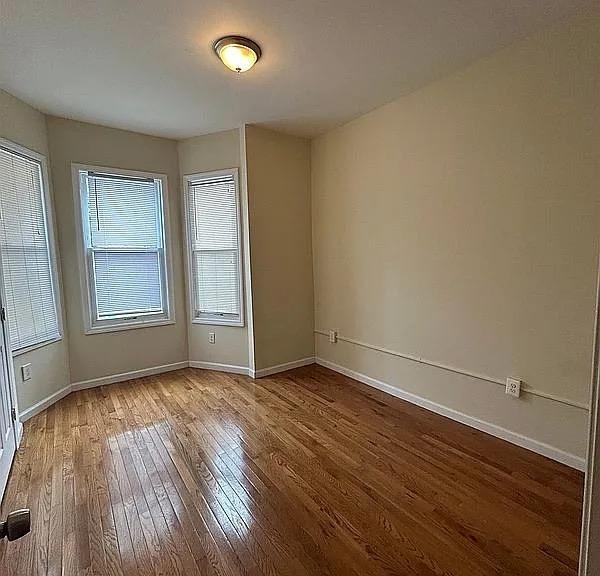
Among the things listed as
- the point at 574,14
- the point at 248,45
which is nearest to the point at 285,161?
the point at 248,45

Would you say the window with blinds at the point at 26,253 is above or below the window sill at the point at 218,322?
above

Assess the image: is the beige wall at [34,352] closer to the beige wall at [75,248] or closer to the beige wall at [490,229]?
the beige wall at [75,248]

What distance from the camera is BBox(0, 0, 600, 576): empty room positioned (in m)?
1.81

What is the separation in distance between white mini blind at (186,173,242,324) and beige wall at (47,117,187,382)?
19 cm

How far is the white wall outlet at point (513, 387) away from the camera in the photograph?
94.3 inches

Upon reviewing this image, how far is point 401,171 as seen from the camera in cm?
309

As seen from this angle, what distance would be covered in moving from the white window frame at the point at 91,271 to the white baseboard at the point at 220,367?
0.56m

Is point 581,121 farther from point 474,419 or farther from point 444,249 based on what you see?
point 474,419

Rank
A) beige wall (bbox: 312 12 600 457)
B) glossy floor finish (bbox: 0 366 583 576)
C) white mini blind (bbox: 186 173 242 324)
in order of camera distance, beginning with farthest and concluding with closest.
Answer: white mini blind (bbox: 186 173 242 324), beige wall (bbox: 312 12 600 457), glossy floor finish (bbox: 0 366 583 576)

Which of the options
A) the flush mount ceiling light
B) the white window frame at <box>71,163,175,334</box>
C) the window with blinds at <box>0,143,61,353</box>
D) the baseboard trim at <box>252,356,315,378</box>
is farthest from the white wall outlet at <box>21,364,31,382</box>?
the flush mount ceiling light

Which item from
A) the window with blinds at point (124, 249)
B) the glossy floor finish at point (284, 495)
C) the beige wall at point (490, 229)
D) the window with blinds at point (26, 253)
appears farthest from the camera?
the window with blinds at point (124, 249)

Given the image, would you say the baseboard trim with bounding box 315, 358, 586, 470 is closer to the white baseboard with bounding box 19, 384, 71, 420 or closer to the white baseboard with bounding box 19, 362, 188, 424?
the white baseboard with bounding box 19, 362, 188, 424

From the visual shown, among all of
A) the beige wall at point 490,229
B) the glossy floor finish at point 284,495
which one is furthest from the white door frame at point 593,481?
the beige wall at point 490,229

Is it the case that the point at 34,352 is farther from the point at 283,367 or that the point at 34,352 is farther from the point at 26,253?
the point at 283,367
